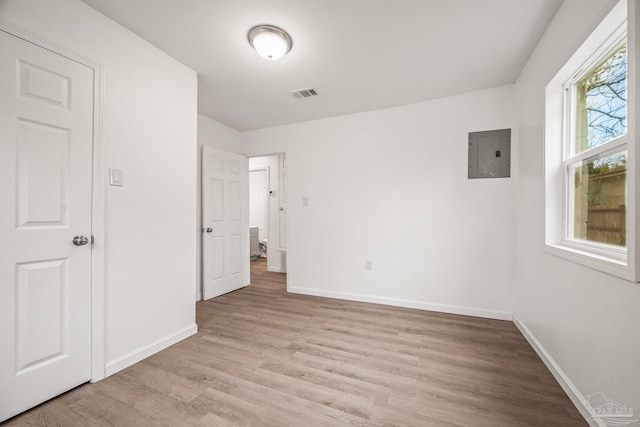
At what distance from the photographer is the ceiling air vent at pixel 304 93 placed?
279 centimetres

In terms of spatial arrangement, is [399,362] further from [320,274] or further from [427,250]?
[320,274]

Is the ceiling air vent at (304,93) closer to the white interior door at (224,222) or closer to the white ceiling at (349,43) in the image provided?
the white ceiling at (349,43)

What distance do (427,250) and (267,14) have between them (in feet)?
9.03

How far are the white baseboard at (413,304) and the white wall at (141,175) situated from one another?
1.68 metres

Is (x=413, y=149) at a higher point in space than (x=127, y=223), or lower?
higher

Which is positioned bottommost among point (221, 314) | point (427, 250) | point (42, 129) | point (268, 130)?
point (221, 314)

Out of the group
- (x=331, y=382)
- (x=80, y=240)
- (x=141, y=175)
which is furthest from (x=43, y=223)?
(x=331, y=382)

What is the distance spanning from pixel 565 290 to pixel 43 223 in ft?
10.6

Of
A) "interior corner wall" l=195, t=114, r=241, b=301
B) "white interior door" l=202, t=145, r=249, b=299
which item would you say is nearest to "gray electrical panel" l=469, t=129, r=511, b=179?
"white interior door" l=202, t=145, r=249, b=299

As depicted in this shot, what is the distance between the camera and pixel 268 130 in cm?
396

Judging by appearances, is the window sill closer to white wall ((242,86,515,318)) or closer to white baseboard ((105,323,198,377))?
white wall ((242,86,515,318))

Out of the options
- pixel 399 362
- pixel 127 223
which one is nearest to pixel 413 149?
pixel 399 362

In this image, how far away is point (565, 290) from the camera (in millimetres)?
1630

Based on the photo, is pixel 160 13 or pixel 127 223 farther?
pixel 127 223
